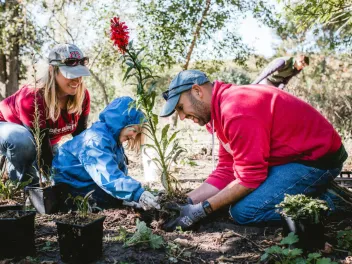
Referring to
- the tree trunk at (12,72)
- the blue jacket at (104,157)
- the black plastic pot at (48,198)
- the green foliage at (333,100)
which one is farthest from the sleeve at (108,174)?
the tree trunk at (12,72)

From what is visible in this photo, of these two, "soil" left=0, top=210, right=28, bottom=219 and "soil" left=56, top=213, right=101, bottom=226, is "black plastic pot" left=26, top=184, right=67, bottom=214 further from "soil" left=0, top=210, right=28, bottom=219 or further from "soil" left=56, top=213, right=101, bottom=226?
"soil" left=56, top=213, right=101, bottom=226

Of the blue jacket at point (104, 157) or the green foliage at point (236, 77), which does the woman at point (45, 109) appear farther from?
the green foliage at point (236, 77)

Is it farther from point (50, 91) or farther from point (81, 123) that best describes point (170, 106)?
point (81, 123)

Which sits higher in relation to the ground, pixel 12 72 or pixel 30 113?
pixel 12 72

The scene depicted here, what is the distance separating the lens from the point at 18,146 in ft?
11.5

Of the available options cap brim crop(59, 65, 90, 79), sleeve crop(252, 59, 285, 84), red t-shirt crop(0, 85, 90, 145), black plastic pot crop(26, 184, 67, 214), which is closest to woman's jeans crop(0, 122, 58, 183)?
red t-shirt crop(0, 85, 90, 145)

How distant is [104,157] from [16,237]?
0.87 metres

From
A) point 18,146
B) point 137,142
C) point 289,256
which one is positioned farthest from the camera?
point 18,146

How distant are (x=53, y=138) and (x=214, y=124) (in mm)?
2145

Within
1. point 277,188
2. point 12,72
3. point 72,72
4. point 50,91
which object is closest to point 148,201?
point 277,188

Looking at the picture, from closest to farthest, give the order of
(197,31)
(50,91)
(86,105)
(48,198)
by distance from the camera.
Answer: (48,198), (50,91), (86,105), (197,31)

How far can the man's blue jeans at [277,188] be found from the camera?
2.52m

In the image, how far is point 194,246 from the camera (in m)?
2.24

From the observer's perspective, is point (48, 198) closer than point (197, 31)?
Yes
